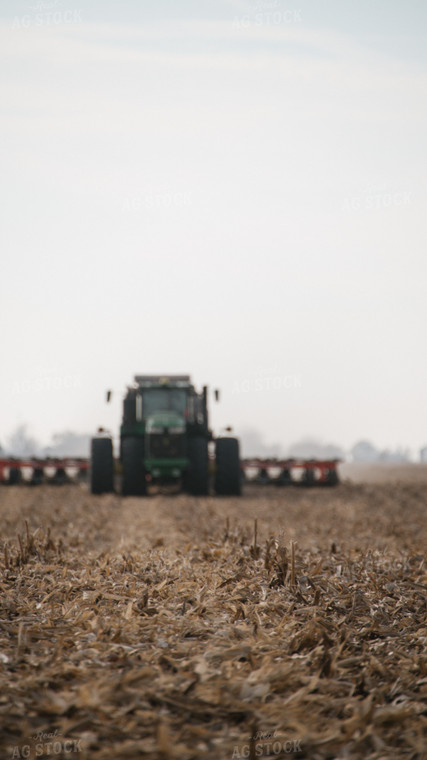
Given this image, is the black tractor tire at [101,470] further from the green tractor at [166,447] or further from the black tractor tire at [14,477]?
the black tractor tire at [14,477]

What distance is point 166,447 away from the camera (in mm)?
16484

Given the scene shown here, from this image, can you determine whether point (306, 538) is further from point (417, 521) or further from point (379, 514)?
point (379, 514)

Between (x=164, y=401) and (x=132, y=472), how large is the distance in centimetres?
Result: 218

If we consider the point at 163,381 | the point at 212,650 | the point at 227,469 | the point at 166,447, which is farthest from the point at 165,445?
the point at 212,650

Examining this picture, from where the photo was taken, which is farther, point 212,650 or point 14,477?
point 14,477

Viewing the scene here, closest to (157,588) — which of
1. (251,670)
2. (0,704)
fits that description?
(251,670)

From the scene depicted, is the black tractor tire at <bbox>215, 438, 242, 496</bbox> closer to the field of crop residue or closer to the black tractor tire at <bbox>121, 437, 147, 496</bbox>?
the black tractor tire at <bbox>121, 437, 147, 496</bbox>

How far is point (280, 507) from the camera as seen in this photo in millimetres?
12812

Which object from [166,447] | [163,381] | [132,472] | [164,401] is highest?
[163,381]

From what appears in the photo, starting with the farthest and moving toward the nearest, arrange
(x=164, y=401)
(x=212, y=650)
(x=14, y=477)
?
(x=14, y=477) < (x=164, y=401) < (x=212, y=650)

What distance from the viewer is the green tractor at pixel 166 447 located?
650 inches

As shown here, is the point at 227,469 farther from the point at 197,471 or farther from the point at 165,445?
the point at 165,445

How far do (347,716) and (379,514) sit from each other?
8752 millimetres

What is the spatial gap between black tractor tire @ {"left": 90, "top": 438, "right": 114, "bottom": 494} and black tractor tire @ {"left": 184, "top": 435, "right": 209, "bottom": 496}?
2065 millimetres
